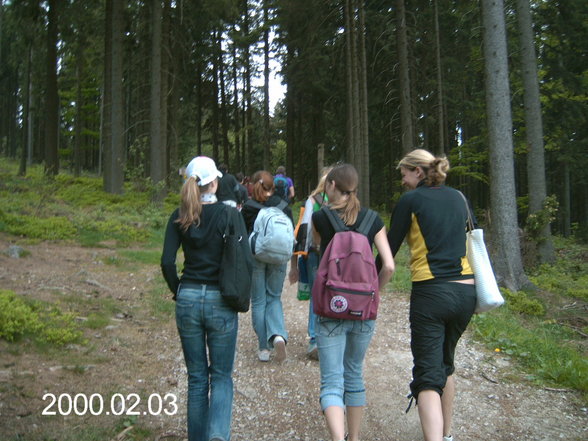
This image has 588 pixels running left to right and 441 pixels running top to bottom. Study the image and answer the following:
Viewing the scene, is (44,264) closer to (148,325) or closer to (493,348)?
(148,325)

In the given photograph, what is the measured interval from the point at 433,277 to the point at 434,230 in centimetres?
31

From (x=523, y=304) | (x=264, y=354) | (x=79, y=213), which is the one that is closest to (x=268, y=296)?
(x=264, y=354)

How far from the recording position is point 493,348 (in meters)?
Answer: 6.23

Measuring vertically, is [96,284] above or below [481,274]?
below

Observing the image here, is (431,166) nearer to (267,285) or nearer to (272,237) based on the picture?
(272,237)

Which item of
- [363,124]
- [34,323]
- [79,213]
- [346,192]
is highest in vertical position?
[363,124]

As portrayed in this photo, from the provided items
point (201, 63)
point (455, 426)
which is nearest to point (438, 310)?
point (455, 426)

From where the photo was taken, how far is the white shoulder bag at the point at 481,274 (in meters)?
3.33

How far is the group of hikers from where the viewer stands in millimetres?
3301

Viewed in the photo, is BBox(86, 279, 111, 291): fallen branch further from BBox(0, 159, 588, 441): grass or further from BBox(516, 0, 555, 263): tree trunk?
BBox(516, 0, 555, 263): tree trunk

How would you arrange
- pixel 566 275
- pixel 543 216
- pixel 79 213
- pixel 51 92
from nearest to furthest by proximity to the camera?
pixel 566 275
pixel 543 216
pixel 79 213
pixel 51 92

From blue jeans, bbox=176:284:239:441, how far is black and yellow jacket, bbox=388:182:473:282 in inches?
52.0

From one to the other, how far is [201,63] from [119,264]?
20.1 m

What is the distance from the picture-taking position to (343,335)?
11.2 ft
